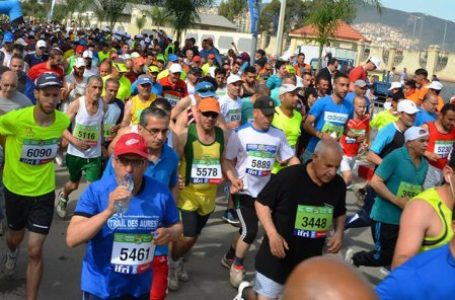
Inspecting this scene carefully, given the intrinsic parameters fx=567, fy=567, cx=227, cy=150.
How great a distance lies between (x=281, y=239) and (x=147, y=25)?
60275mm

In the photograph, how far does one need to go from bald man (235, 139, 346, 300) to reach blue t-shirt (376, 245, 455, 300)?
58.1 inches

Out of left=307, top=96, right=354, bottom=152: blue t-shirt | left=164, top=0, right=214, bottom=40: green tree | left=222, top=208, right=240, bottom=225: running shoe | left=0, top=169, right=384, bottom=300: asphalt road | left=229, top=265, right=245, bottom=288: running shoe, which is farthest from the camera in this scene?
left=164, top=0, right=214, bottom=40: green tree

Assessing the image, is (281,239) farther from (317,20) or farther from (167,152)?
(317,20)

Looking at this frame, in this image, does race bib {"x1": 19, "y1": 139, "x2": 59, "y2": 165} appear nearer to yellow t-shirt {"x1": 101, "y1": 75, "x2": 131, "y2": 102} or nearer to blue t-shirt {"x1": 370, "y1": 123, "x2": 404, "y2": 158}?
blue t-shirt {"x1": 370, "y1": 123, "x2": 404, "y2": 158}

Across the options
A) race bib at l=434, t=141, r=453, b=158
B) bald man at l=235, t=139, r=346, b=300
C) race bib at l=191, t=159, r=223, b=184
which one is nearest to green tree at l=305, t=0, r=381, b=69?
race bib at l=434, t=141, r=453, b=158

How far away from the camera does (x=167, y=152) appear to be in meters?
4.39

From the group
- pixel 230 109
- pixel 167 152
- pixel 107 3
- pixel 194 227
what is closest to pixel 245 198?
pixel 194 227

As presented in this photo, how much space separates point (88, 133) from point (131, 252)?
12.5ft

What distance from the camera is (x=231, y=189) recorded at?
5.44 meters

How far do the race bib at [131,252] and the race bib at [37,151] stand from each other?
1848mm

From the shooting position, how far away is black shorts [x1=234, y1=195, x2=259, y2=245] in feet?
17.8

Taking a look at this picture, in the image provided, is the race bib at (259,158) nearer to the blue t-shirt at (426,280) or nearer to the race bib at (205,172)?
the race bib at (205,172)

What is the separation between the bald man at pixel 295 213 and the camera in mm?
4023

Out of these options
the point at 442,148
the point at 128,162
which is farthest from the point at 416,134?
the point at 128,162
